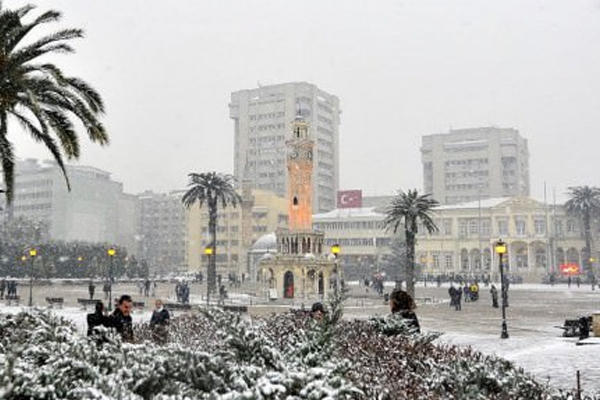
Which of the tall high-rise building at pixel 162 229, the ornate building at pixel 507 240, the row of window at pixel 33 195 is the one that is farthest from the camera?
the tall high-rise building at pixel 162 229

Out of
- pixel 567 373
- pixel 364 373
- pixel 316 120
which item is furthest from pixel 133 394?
pixel 316 120

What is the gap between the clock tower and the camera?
57.1 m

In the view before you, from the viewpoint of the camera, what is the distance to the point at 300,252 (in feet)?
182

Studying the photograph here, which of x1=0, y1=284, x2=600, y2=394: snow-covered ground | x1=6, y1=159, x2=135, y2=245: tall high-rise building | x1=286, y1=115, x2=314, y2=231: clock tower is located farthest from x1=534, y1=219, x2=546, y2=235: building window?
x1=6, y1=159, x2=135, y2=245: tall high-rise building

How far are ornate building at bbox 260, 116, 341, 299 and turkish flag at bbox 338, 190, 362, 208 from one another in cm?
6237

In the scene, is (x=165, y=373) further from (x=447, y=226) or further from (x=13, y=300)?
(x=447, y=226)

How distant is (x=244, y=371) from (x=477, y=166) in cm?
15602

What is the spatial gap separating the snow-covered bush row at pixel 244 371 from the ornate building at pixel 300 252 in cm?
4377

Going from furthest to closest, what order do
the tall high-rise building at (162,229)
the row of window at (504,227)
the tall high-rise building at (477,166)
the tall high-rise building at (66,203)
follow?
the tall high-rise building at (162,229) → the tall high-rise building at (477,166) → the tall high-rise building at (66,203) → the row of window at (504,227)

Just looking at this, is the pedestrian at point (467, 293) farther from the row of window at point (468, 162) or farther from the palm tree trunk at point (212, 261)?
the row of window at point (468, 162)

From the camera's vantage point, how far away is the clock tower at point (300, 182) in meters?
57.1

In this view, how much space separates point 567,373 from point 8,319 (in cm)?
A: 1184

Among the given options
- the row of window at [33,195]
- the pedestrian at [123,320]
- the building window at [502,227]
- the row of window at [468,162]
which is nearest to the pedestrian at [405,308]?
the pedestrian at [123,320]

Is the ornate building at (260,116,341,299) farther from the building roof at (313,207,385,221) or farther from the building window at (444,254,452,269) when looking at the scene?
the building roof at (313,207,385,221)
